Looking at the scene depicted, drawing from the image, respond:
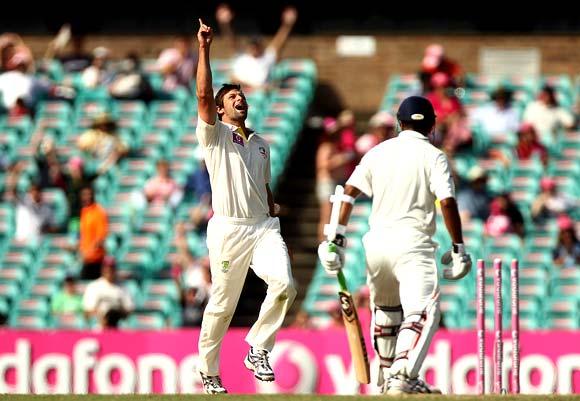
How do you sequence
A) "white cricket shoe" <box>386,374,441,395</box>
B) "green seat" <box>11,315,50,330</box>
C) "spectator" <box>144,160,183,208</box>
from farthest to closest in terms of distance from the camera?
1. "spectator" <box>144,160,183,208</box>
2. "green seat" <box>11,315,50,330</box>
3. "white cricket shoe" <box>386,374,441,395</box>

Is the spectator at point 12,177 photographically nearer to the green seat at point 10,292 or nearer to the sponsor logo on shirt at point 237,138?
the green seat at point 10,292

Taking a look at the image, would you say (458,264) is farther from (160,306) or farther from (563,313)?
(160,306)

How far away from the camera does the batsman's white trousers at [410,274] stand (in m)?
11.5

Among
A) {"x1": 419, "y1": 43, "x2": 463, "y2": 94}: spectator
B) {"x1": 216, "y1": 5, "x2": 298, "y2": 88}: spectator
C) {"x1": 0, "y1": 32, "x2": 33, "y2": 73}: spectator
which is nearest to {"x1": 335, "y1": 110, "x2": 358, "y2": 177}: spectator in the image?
{"x1": 419, "y1": 43, "x2": 463, "y2": 94}: spectator

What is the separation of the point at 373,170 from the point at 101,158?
403 inches

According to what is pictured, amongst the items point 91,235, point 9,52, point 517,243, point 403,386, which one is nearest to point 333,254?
point 403,386

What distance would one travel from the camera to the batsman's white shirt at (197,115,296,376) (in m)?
11.8

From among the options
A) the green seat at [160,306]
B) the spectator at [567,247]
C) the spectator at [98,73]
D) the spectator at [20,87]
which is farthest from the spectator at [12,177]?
the spectator at [567,247]

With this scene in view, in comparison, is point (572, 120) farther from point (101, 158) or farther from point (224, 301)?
point (224, 301)

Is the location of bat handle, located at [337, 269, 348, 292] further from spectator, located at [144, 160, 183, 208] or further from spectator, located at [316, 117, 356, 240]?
spectator, located at [144, 160, 183, 208]

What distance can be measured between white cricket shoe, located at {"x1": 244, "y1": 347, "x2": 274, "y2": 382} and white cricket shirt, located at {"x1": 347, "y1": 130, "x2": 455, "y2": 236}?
1133 millimetres

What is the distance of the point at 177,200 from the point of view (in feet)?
67.2

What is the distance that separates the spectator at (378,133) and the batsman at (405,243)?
7.93m

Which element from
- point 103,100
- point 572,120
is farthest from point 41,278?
point 572,120
